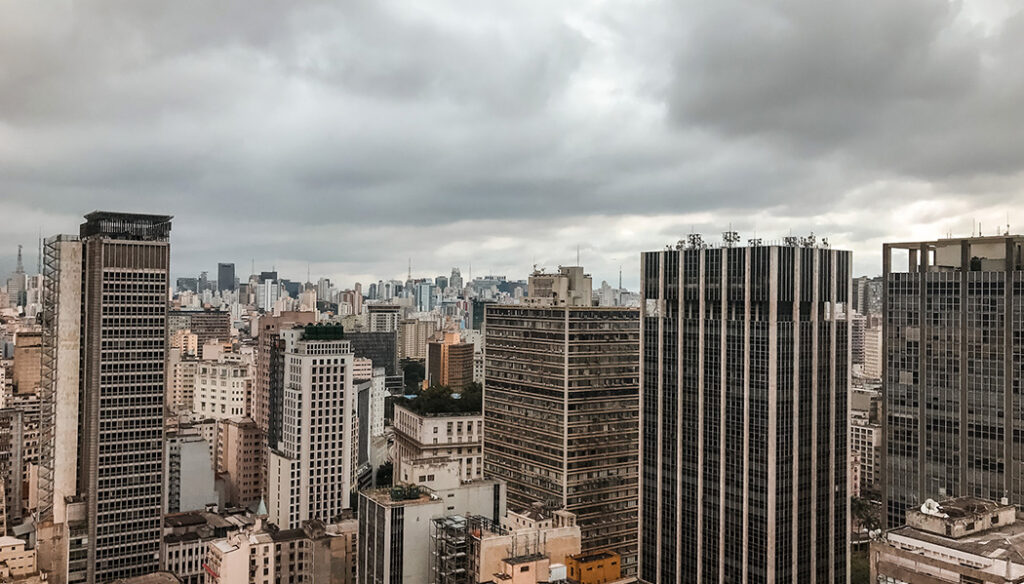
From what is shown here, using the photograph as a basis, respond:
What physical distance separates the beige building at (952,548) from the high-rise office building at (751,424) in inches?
562

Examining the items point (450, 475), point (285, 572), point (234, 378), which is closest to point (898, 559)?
point (450, 475)

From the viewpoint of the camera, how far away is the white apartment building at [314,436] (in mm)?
71812

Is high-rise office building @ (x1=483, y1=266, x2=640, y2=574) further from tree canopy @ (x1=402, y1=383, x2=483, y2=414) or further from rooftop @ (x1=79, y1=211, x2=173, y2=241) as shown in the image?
rooftop @ (x1=79, y1=211, x2=173, y2=241)

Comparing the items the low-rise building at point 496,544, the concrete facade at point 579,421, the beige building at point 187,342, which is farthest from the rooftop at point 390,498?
the beige building at point 187,342

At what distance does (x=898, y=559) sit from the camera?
30188 mm

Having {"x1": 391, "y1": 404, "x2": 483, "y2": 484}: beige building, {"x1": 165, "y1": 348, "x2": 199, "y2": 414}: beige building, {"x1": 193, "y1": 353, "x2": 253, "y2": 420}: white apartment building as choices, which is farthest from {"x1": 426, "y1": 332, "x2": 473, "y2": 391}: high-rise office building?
{"x1": 391, "y1": 404, "x2": 483, "y2": 484}: beige building

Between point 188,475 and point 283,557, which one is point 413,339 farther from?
point 283,557

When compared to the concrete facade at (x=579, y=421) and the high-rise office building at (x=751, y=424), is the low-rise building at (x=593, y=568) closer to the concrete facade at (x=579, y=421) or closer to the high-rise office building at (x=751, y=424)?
the high-rise office building at (x=751, y=424)

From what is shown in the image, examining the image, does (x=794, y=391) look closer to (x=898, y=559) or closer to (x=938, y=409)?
(x=938, y=409)

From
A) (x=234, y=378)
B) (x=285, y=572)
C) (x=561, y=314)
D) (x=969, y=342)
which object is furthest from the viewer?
(x=234, y=378)

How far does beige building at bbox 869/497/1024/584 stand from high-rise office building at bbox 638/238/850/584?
14285 mm

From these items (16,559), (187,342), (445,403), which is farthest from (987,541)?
(187,342)

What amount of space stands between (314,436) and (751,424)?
134 feet

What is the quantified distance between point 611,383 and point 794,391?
63.0 ft
